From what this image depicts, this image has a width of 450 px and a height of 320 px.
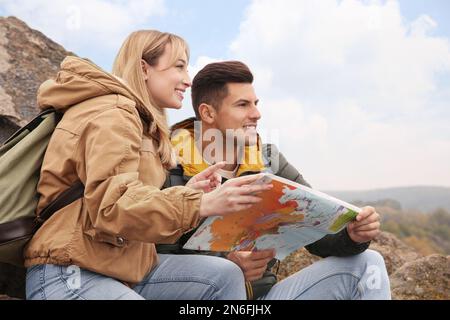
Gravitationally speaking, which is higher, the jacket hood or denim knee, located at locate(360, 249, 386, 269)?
the jacket hood

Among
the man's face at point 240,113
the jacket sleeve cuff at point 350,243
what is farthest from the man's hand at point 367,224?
the man's face at point 240,113

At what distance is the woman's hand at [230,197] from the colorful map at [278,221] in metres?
0.05

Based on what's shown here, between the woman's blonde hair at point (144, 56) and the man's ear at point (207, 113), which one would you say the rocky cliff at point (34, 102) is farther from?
the woman's blonde hair at point (144, 56)

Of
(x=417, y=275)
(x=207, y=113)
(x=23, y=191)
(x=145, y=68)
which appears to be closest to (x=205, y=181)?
(x=145, y=68)

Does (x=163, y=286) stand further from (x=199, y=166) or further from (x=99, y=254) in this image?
(x=199, y=166)

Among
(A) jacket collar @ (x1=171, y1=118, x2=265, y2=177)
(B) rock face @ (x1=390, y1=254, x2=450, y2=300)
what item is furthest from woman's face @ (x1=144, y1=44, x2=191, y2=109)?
(B) rock face @ (x1=390, y1=254, x2=450, y2=300)

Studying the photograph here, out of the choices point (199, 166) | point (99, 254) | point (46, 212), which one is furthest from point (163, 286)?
point (199, 166)

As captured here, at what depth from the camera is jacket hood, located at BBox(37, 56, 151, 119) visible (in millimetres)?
1884

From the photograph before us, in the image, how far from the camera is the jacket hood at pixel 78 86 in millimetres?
1884

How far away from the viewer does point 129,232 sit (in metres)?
1.68

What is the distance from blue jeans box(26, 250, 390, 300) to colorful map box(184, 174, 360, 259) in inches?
4.5

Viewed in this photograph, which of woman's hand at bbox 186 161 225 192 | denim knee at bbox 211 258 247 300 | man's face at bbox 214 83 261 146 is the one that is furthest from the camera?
man's face at bbox 214 83 261 146

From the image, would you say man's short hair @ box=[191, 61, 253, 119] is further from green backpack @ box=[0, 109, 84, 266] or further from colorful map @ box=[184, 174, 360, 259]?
green backpack @ box=[0, 109, 84, 266]

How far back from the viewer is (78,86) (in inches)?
74.1
